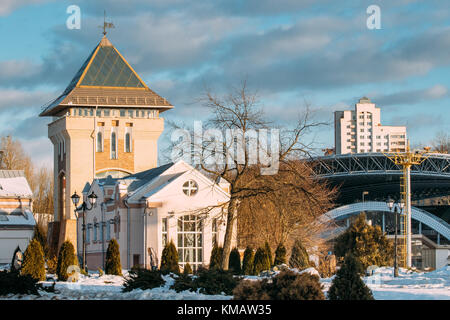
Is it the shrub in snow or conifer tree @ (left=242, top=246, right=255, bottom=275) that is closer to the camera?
conifer tree @ (left=242, top=246, right=255, bottom=275)

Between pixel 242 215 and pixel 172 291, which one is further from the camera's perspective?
pixel 242 215

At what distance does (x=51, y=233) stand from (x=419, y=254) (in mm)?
40216

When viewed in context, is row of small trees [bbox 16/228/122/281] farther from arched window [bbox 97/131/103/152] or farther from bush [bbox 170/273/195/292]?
arched window [bbox 97/131/103/152]

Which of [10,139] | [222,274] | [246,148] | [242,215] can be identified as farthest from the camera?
[10,139]

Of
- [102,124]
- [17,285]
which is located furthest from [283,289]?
A: [102,124]

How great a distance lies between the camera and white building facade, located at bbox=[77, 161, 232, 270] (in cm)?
4462

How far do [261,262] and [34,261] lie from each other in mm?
12883

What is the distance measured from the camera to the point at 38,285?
80.0 feet

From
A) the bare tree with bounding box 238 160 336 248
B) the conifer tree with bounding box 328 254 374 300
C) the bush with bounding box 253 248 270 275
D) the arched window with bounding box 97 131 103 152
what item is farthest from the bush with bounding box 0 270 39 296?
the arched window with bounding box 97 131 103 152

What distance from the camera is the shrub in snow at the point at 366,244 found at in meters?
63.5

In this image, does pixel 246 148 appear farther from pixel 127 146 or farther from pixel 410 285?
pixel 127 146

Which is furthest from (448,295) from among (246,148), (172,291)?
(246,148)

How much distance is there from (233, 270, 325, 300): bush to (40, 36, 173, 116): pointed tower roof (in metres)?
63.8

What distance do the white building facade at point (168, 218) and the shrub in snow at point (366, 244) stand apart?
2079 cm
